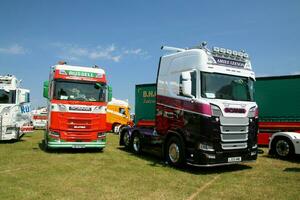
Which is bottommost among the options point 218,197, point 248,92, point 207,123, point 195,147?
point 218,197

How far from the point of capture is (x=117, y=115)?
29922mm

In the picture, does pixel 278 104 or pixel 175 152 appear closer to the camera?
pixel 175 152

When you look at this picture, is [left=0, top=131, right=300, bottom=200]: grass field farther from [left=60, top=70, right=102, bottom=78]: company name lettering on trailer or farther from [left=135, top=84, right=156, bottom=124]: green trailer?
[left=60, top=70, right=102, bottom=78]: company name lettering on trailer

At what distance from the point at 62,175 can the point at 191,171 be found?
3.80 metres

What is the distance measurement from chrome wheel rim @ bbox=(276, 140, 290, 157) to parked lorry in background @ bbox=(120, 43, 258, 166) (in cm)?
288

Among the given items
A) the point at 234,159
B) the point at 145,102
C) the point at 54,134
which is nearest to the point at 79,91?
the point at 54,134

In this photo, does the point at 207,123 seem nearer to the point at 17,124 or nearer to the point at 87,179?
the point at 87,179

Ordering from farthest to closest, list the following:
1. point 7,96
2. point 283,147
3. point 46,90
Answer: point 7,96 → point 46,90 → point 283,147

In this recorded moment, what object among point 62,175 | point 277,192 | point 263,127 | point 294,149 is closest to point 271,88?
point 263,127

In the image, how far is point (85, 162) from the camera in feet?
37.1

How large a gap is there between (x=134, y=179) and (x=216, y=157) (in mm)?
2472

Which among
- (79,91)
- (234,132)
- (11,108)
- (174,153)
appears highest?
(79,91)

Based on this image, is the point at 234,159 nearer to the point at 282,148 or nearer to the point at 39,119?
the point at 282,148

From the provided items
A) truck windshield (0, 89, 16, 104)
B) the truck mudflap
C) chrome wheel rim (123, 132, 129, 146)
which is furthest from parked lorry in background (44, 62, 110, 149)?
the truck mudflap
